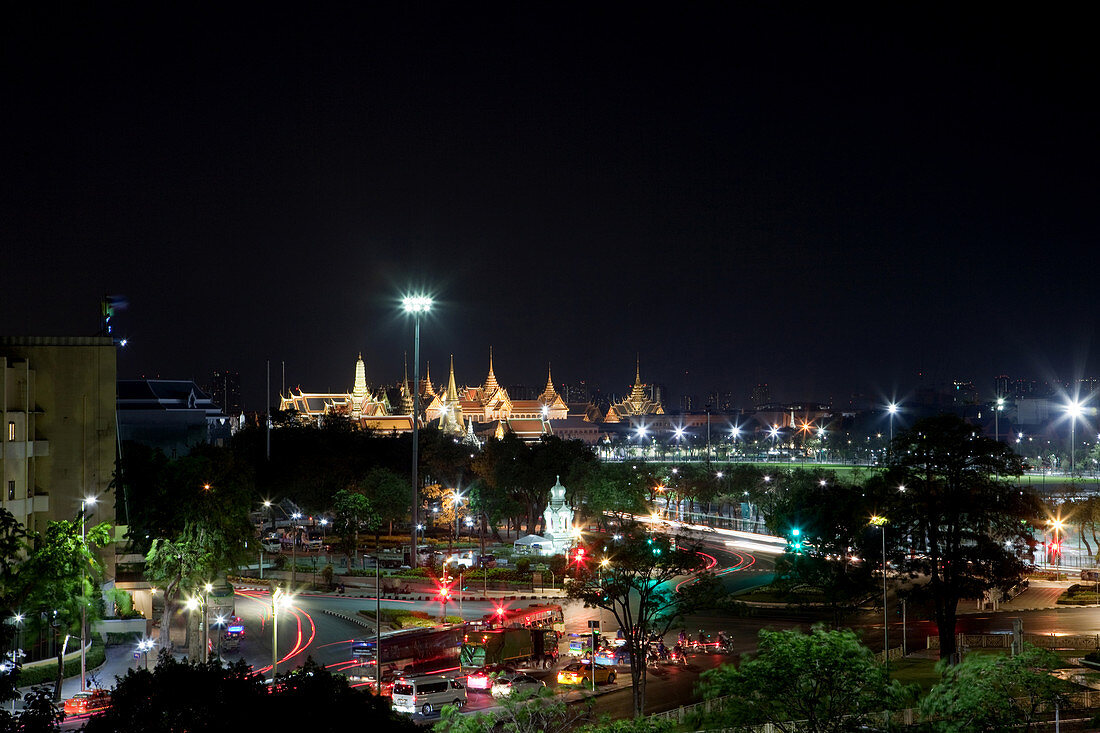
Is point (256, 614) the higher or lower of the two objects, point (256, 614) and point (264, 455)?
the lower

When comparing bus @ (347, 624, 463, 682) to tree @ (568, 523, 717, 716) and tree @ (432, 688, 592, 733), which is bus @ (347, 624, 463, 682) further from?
tree @ (432, 688, 592, 733)

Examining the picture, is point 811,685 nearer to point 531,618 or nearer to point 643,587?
point 643,587

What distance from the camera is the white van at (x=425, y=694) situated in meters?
29.9

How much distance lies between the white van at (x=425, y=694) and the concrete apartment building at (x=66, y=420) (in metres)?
20.6

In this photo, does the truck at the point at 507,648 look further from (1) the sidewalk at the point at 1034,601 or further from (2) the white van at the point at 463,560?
(2) the white van at the point at 463,560

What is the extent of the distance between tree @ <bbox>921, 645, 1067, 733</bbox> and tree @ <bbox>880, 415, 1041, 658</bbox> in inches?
661

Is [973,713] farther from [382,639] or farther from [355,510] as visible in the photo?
[355,510]

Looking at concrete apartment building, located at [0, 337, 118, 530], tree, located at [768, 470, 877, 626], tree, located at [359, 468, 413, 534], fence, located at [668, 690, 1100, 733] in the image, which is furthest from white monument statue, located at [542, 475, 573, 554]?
fence, located at [668, 690, 1100, 733]

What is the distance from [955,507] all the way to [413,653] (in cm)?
1918

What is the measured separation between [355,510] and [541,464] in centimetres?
1831

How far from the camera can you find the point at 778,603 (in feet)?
158

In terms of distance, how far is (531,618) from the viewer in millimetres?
42562

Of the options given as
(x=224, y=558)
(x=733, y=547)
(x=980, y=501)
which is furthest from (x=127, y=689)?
(x=733, y=547)

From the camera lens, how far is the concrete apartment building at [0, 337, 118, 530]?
43000 mm
